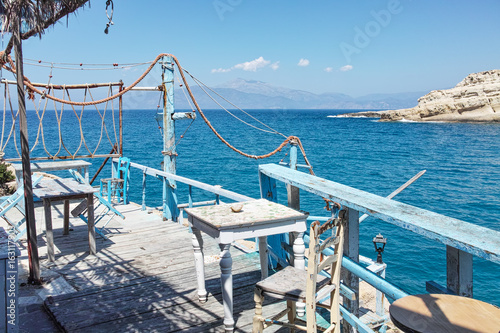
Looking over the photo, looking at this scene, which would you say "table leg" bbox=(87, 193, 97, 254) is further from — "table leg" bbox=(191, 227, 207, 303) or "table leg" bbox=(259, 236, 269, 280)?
"table leg" bbox=(259, 236, 269, 280)

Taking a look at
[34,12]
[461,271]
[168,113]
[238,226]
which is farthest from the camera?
[168,113]

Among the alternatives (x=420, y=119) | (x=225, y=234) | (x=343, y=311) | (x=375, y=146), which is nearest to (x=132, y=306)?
(x=225, y=234)

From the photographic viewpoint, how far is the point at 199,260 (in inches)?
159

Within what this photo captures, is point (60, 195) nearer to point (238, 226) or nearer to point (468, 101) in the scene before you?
point (238, 226)

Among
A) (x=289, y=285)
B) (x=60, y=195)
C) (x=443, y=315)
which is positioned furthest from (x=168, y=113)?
(x=443, y=315)

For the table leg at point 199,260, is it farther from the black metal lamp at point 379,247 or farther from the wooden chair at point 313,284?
the black metal lamp at point 379,247

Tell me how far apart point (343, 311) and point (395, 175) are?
30.2m

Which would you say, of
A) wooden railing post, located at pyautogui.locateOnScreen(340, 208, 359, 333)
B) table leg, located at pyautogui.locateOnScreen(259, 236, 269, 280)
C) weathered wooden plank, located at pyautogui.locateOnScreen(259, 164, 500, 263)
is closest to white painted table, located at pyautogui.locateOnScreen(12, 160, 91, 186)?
table leg, located at pyautogui.locateOnScreen(259, 236, 269, 280)

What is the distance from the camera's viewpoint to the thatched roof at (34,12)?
423 centimetres

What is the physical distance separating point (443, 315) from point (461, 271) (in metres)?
0.36

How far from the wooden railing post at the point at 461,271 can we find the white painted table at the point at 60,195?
470 centimetres

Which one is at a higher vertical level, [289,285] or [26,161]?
[26,161]

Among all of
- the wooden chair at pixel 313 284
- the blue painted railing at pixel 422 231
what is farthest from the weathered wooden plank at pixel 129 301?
the blue painted railing at pixel 422 231

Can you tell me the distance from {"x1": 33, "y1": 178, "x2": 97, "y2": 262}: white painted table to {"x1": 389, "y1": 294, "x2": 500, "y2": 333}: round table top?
183 inches
